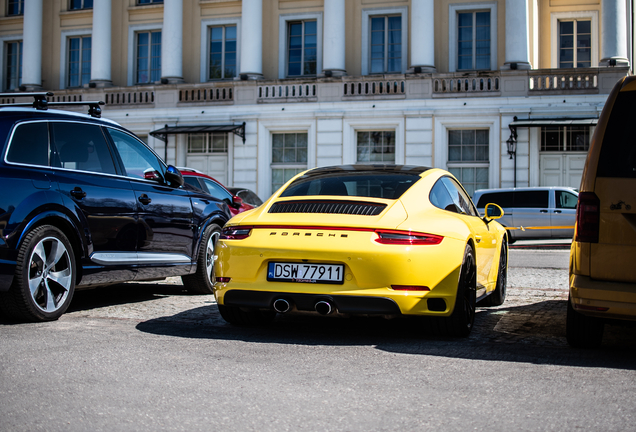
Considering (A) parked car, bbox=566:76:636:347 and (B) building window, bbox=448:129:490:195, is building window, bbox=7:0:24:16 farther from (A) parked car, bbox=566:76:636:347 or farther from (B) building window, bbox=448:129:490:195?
(A) parked car, bbox=566:76:636:347

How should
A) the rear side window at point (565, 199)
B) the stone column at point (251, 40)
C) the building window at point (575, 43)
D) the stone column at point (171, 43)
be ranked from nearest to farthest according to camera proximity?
the rear side window at point (565, 199)
the building window at point (575, 43)
the stone column at point (251, 40)
the stone column at point (171, 43)

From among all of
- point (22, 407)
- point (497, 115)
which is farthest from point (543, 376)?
point (497, 115)

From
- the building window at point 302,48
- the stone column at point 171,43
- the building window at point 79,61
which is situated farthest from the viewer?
the building window at point 79,61

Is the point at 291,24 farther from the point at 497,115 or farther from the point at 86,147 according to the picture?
the point at 86,147

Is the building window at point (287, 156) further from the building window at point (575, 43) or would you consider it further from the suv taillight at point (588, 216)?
the suv taillight at point (588, 216)

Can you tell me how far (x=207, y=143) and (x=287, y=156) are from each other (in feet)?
11.4

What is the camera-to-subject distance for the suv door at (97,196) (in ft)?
21.1

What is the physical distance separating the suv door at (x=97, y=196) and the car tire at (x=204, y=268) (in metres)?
1.32

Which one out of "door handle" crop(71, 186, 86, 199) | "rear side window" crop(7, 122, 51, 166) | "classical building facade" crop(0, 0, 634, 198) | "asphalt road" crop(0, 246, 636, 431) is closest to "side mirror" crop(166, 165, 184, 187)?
"door handle" crop(71, 186, 86, 199)

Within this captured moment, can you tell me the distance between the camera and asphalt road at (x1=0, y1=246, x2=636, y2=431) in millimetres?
3430

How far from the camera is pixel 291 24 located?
3055cm

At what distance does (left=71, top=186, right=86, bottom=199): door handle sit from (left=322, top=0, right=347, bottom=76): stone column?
22.5 m

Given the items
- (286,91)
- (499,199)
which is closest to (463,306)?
(499,199)

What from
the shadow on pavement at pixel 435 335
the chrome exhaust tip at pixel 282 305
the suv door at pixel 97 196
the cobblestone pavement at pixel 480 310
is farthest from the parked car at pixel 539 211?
the chrome exhaust tip at pixel 282 305
